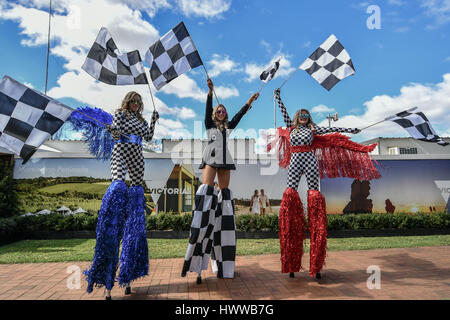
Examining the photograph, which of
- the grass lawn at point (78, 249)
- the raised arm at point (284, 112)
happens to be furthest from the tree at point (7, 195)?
Answer: the raised arm at point (284, 112)

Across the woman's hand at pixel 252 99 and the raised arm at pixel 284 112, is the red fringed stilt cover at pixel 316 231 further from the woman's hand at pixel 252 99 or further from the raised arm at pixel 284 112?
the woman's hand at pixel 252 99

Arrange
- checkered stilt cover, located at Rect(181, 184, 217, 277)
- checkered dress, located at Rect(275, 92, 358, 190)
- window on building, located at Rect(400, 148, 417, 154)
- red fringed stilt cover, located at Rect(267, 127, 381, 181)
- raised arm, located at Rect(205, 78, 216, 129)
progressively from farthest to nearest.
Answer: window on building, located at Rect(400, 148, 417, 154), red fringed stilt cover, located at Rect(267, 127, 381, 181), checkered dress, located at Rect(275, 92, 358, 190), raised arm, located at Rect(205, 78, 216, 129), checkered stilt cover, located at Rect(181, 184, 217, 277)

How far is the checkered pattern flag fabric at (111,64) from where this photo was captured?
349 cm

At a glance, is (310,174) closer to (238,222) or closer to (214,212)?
(214,212)

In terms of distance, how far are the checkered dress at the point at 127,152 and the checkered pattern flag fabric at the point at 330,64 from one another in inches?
115

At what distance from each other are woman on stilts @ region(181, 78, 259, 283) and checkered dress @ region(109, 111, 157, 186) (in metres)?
0.83

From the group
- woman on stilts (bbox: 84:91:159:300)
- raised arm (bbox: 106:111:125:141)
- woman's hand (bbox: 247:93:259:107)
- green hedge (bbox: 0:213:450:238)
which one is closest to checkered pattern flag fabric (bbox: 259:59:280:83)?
woman's hand (bbox: 247:93:259:107)

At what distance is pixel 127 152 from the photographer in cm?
321

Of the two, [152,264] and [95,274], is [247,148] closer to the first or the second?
[152,264]

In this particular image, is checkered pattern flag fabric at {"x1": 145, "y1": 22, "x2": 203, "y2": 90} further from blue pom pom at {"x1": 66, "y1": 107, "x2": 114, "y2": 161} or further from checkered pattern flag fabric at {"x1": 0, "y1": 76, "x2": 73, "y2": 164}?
checkered pattern flag fabric at {"x1": 0, "y1": 76, "x2": 73, "y2": 164}

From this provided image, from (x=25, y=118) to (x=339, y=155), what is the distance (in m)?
4.21

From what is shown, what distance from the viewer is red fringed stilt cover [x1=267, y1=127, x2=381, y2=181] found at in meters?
4.30

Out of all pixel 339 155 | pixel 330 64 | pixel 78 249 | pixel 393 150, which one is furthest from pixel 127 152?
pixel 393 150
